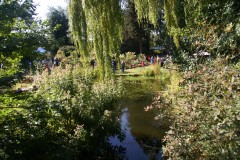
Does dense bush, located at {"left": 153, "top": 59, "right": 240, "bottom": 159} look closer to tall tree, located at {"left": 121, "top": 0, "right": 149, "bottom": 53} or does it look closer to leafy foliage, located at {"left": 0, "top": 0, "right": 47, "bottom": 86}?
leafy foliage, located at {"left": 0, "top": 0, "right": 47, "bottom": 86}

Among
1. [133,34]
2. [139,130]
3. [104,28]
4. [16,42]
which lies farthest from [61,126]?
[133,34]

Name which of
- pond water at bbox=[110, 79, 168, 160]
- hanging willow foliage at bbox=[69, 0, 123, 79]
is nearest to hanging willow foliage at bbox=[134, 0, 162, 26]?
hanging willow foliage at bbox=[69, 0, 123, 79]

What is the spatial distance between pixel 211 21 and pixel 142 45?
2703 cm

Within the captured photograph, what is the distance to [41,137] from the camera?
215 inches

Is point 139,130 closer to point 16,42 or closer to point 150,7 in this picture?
point 150,7

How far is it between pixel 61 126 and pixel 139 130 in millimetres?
3395

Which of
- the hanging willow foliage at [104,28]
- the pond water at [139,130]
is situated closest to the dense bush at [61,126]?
the hanging willow foliage at [104,28]

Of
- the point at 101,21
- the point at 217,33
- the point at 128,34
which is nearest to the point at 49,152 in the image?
the point at 101,21

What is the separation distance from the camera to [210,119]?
3668 mm

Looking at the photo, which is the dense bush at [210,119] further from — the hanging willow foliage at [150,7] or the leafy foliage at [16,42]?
the hanging willow foliage at [150,7]

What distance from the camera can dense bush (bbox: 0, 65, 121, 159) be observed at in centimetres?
454

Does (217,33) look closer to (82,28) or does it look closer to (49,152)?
(82,28)

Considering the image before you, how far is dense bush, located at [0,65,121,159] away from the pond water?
1.11m

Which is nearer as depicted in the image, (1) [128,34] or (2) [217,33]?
(2) [217,33]
